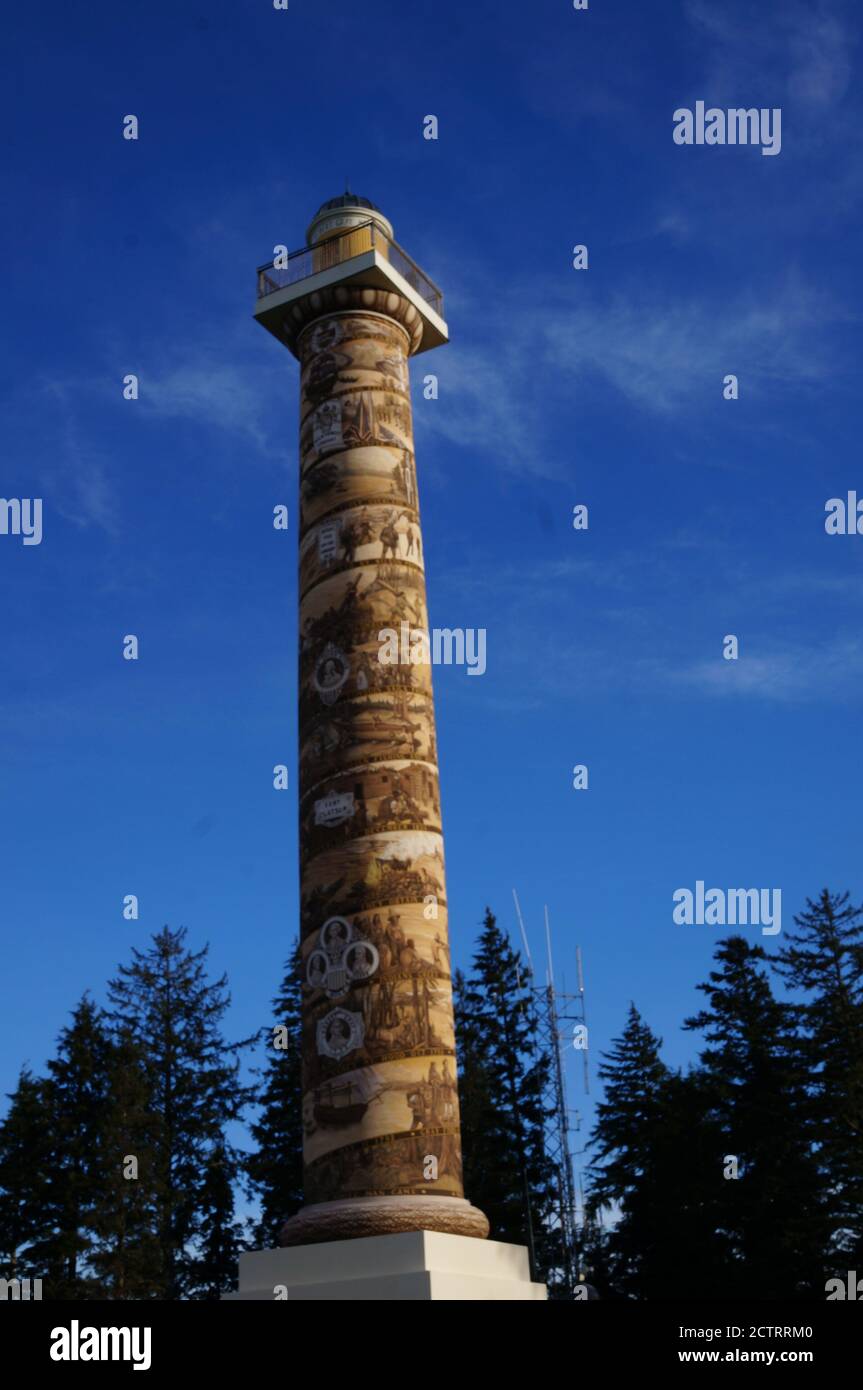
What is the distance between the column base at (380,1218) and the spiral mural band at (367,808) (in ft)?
0.69

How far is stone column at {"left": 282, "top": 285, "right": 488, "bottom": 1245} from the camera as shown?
16.4 meters

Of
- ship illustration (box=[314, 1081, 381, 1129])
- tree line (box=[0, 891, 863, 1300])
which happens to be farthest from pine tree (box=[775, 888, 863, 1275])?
ship illustration (box=[314, 1081, 381, 1129])

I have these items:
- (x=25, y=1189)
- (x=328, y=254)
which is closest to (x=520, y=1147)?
(x=25, y=1189)

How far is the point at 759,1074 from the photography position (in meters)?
29.0

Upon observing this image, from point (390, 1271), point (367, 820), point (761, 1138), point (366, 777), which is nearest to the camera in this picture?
point (390, 1271)

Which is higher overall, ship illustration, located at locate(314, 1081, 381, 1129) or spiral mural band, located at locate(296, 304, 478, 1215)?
spiral mural band, located at locate(296, 304, 478, 1215)

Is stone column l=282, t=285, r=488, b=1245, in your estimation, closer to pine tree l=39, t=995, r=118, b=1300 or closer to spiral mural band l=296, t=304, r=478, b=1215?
spiral mural band l=296, t=304, r=478, b=1215

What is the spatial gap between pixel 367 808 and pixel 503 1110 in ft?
69.2

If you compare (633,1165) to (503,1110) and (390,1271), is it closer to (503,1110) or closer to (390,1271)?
(503,1110)

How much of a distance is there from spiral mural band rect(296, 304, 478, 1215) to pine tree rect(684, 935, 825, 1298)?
12757mm

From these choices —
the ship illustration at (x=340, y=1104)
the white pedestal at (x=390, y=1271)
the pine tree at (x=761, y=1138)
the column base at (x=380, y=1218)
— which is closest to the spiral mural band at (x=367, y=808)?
the ship illustration at (x=340, y=1104)

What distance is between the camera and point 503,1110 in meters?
36.3
